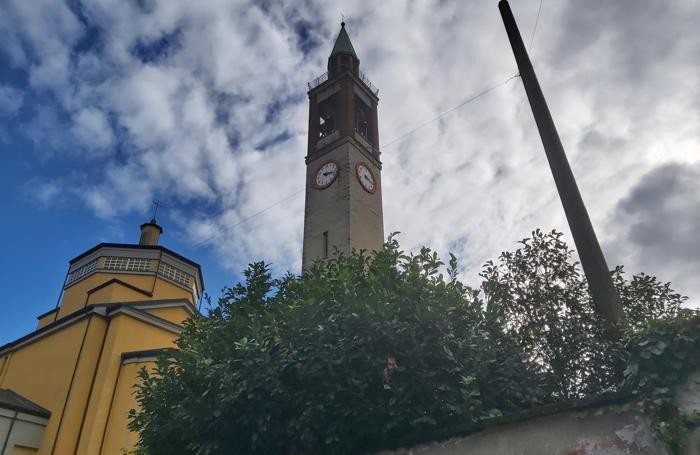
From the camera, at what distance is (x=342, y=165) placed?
25.0 meters

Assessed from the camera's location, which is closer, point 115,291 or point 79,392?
point 79,392

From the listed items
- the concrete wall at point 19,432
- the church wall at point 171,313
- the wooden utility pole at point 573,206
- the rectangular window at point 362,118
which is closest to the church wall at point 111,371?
the church wall at point 171,313

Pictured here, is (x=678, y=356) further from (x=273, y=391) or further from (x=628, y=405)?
(x=273, y=391)

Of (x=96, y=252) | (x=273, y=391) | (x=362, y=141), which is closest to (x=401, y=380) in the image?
(x=273, y=391)

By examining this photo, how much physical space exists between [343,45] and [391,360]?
1077 inches

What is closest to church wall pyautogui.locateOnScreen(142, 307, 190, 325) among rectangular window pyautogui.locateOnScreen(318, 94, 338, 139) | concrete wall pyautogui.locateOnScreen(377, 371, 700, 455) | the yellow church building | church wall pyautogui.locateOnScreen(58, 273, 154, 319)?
the yellow church building

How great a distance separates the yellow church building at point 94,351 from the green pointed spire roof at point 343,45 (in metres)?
16.3

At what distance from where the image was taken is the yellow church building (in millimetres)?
15273

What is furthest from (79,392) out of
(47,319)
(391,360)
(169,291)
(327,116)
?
(327,116)

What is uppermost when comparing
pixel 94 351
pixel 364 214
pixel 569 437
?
pixel 364 214

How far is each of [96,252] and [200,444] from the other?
16.1 m

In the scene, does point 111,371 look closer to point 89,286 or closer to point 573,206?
point 89,286

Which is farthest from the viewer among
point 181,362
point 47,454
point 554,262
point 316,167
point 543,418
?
point 316,167

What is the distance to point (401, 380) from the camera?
7.93 meters
